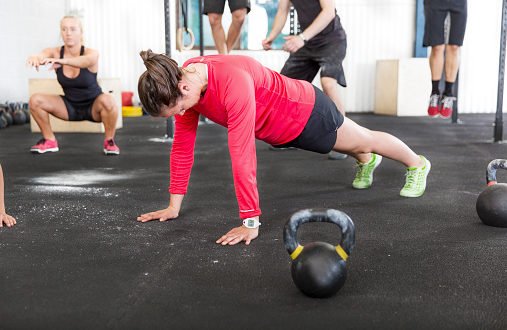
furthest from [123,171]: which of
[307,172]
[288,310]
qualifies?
[288,310]

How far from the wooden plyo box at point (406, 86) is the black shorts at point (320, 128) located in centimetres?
493

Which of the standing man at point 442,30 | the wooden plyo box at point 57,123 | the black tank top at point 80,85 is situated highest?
the standing man at point 442,30

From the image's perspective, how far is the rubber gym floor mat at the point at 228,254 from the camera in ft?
3.78

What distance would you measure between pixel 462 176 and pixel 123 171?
176 cm

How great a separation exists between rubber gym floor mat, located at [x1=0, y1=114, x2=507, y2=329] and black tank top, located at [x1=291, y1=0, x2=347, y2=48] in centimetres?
71

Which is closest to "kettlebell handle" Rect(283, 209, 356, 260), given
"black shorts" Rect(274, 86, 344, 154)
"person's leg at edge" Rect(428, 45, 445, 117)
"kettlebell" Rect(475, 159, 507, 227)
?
"black shorts" Rect(274, 86, 344, 154)

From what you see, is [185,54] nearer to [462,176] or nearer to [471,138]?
[471,138]

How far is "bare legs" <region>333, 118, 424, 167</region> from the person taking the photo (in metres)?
2.01

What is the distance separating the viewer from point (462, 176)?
2.76m

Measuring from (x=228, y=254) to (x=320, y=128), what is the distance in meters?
0.59

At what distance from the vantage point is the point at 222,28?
162 inches

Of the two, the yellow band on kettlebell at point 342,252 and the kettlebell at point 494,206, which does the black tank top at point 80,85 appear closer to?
the kettlebell at point 494,206

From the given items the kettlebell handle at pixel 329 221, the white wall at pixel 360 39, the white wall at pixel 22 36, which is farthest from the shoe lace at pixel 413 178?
the white wall at pixel 22 36

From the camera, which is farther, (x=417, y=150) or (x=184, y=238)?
(x=417, y=150)
